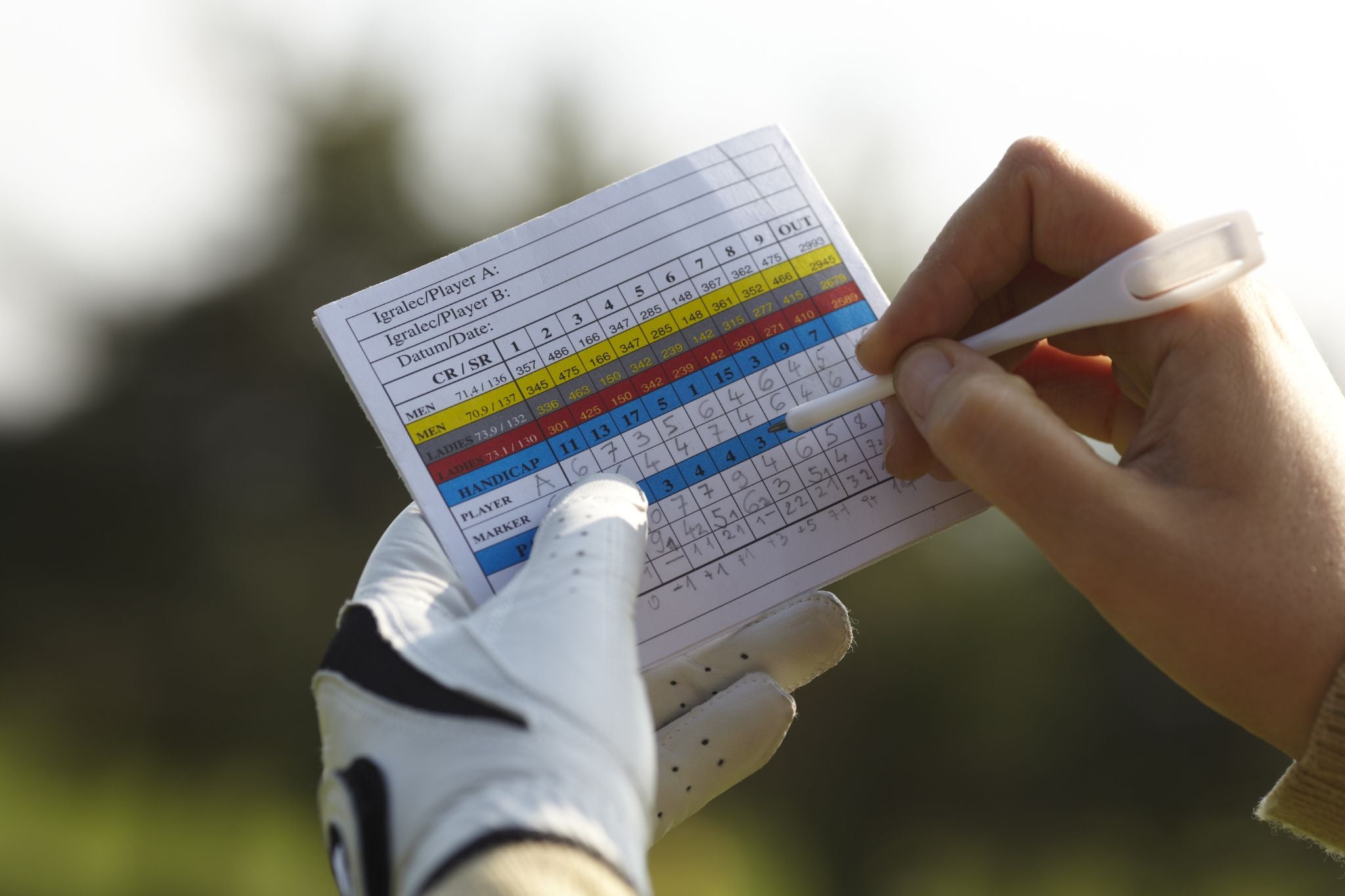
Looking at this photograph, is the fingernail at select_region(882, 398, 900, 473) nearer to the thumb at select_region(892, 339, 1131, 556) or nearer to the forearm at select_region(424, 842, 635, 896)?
the thumb at select_region(892, 339, 1131, 556)

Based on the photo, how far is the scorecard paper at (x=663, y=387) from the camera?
3.79 ft

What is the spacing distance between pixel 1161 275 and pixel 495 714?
0.83 m

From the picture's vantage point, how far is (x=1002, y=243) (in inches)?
45.8

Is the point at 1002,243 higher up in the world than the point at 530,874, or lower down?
higher up

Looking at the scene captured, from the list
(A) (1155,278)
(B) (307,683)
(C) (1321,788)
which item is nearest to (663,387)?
(A) (1155,278)

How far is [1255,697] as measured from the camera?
919 mm

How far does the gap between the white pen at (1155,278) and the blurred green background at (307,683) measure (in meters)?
2.68

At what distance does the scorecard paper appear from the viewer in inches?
45.4

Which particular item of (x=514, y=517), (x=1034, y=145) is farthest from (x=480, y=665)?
(x=1034, y=145)

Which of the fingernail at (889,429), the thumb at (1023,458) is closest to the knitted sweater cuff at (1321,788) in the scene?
the thumb at (1023,458)

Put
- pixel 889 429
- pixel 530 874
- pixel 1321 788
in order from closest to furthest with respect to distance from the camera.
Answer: pixel 530 874 → pixel 1321 788 → pixel 889 429

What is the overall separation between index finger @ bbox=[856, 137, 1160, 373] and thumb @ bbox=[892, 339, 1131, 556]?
0.59ft

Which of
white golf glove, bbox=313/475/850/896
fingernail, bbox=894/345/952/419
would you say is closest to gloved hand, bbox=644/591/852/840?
white golf glove, bbox=313/475/850/896

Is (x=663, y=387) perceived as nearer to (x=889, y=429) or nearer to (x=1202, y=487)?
(x=889, y=429)
